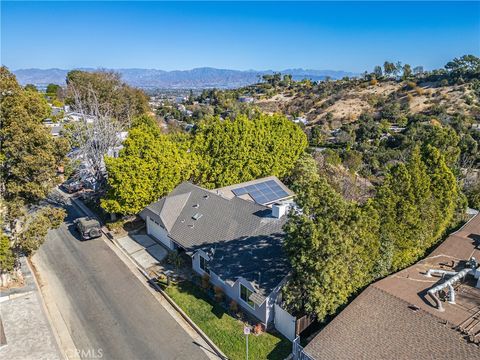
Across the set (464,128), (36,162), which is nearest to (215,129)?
(36,162)

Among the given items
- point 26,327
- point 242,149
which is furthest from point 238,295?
point 242,149

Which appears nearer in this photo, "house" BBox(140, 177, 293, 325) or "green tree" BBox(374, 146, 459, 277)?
"house" BBox(140, 177, 293, 325)


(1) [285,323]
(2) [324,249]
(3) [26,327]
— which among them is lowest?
(3) [26,327]

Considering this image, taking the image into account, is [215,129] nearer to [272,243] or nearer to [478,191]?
[272,243]

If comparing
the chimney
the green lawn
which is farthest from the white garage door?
the chimney

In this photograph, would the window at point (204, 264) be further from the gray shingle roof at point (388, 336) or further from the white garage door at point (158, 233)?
the gray shingle roof at point (388, 336)

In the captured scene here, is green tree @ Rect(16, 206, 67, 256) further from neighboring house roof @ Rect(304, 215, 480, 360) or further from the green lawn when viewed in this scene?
neighboring house roof @ Rect(304, 215, 480, 360)

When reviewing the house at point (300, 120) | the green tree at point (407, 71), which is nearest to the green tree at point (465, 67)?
the green tree at point (407, 71)

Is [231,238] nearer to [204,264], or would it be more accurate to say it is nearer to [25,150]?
[204,264]
